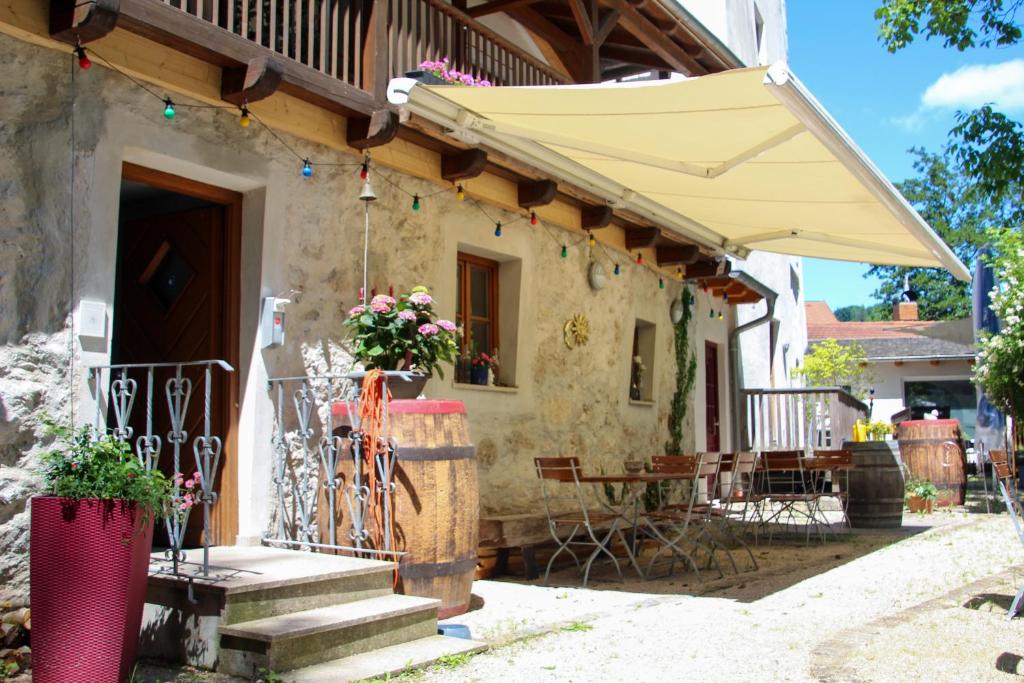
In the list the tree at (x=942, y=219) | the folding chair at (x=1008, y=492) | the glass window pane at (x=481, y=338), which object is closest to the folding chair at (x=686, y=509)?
the glass window pane at (x=481, y=338)

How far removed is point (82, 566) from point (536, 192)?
4764 millimetres

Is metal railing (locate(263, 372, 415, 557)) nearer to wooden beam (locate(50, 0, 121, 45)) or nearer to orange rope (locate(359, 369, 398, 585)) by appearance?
orange rope (locate(359, 369, 398, 585))

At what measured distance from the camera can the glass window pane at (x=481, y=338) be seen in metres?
7.63

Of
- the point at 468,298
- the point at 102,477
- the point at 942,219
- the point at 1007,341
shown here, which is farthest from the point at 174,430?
the point at 942,219

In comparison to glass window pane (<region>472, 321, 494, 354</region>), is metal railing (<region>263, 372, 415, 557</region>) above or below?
below

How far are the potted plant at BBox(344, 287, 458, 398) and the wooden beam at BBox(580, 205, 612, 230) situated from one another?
304cm

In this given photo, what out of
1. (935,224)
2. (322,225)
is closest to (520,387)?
(322,225)

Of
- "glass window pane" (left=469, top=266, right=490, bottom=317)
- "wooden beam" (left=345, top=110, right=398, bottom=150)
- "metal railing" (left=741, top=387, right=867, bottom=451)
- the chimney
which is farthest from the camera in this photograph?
the chimney

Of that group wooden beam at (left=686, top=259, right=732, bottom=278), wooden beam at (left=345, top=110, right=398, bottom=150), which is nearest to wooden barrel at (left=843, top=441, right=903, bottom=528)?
wooden beam at (left=686, top=259, right=732, bottom=278)

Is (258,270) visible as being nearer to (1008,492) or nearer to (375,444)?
(375,444)

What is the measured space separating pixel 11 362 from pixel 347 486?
5.45 ft

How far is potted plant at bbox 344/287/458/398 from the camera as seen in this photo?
18.3 feet

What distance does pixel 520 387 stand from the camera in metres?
7.64

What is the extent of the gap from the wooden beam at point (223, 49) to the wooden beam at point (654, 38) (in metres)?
3.53
